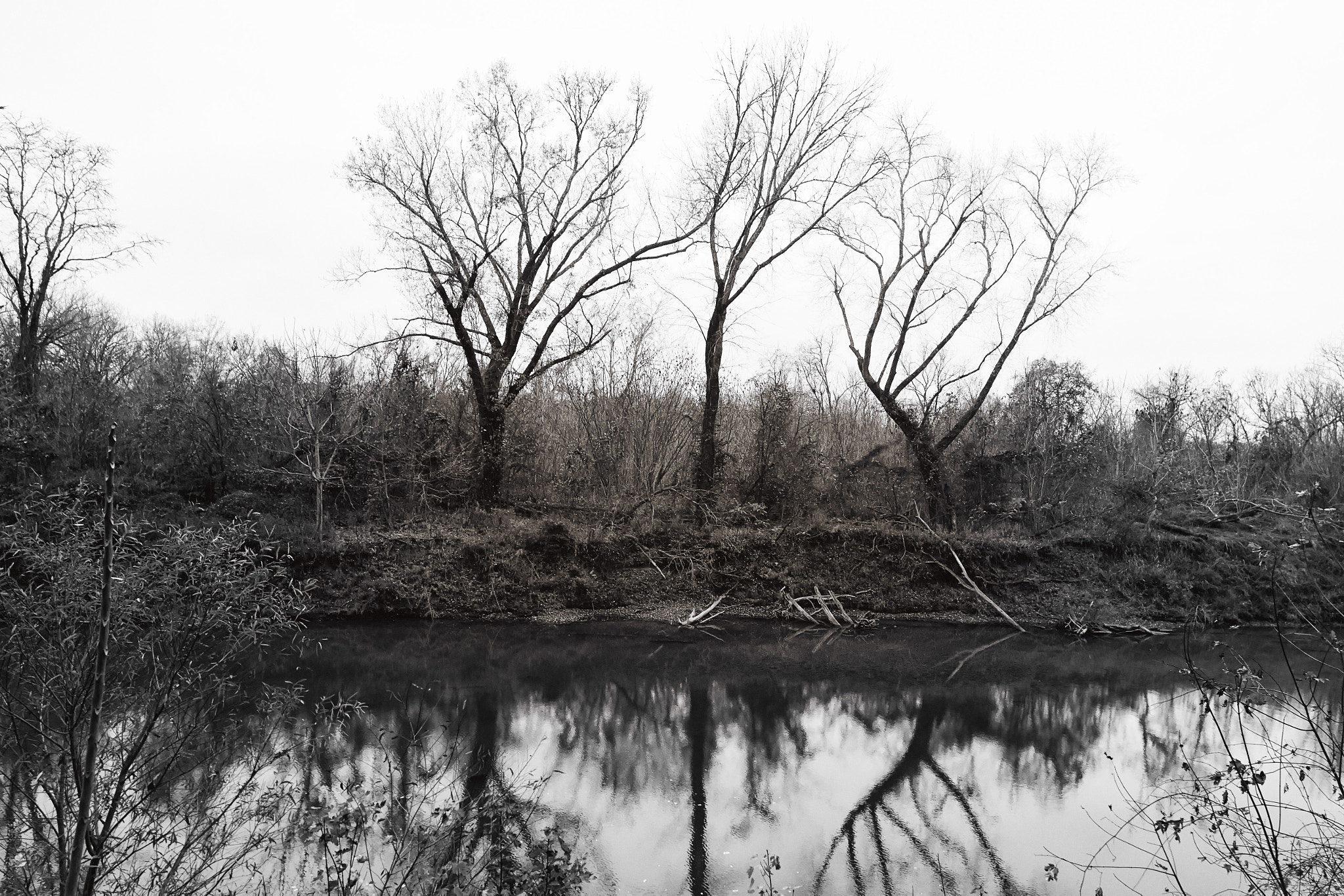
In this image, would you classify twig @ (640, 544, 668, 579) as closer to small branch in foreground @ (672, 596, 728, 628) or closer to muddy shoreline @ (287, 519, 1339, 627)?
muddy shoreline @ (287, 519, 1339, 627)

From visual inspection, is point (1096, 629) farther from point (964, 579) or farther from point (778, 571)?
point (778, 571)

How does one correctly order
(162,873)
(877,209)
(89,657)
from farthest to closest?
(877,209) → (162,873) → (89,657)

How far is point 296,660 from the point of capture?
1448 centimetres

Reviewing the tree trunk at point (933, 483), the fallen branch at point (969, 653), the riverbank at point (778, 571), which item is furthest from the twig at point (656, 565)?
the tree trunk at point (933, 483)

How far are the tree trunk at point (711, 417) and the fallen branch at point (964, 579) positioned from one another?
5985 millimetres

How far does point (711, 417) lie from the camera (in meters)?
24.0

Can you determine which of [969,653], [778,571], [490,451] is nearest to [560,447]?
[490,451]

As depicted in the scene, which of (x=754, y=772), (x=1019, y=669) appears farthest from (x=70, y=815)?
(x=1019, y=669)

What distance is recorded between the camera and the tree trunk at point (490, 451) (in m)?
23.4

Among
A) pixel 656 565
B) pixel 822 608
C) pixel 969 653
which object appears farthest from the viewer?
pixel 656 565

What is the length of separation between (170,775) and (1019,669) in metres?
13.9

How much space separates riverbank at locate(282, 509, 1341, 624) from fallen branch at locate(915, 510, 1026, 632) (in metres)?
0.13

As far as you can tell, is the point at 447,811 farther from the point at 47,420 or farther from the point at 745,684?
the point at 47,420

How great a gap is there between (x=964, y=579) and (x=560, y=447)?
41.9 feet
